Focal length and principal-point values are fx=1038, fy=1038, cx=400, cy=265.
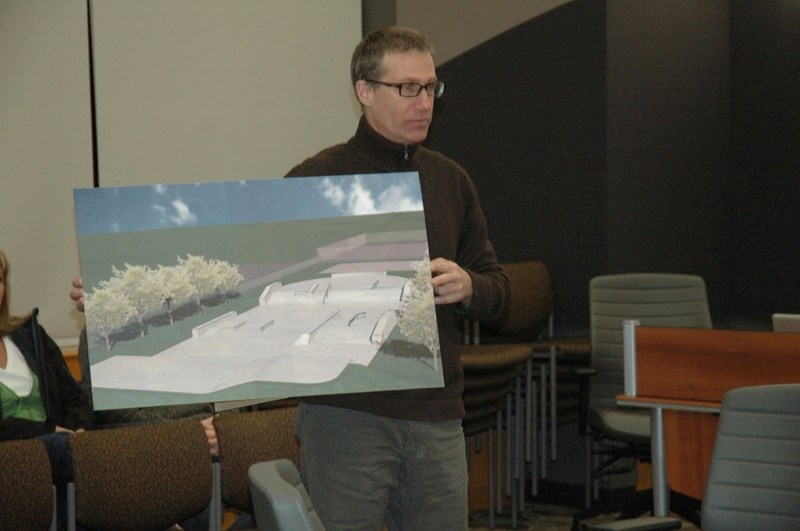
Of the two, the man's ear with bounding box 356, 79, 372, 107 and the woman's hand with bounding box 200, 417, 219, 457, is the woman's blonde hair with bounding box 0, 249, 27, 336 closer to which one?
the woman's hand with bounding box 200, 417, 219, 457

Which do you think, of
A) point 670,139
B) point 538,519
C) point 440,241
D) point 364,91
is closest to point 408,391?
point 440,241

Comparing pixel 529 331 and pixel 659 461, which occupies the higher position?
pixel 529 331

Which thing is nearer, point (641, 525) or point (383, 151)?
point (383, 151)

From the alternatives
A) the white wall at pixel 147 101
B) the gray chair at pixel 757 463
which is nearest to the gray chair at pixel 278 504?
the gray chair at pixel 757 463

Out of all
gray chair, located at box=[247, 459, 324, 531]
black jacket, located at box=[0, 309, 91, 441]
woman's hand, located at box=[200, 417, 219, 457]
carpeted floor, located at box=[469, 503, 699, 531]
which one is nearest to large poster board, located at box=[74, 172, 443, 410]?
gray chair, located at box=[247, 459, 324, 531]

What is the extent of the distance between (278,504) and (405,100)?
114 cm

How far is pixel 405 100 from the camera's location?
220 cm

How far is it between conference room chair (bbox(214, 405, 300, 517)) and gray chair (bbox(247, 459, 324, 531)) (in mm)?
2198

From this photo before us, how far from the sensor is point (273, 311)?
203 centimetres

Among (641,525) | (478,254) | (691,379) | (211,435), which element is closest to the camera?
(478,254)

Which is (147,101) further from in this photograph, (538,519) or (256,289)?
(256,289)

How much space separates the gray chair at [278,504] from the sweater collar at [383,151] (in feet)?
3.06

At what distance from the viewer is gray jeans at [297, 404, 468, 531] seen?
2109 mm

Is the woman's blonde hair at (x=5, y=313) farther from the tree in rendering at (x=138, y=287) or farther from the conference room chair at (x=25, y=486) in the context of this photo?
the tree in rendering at (x=138, y=287)
